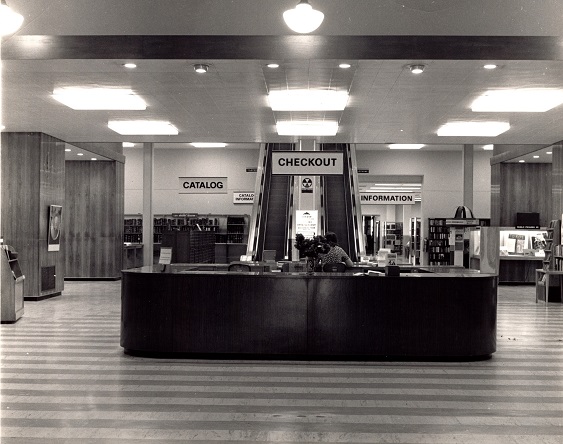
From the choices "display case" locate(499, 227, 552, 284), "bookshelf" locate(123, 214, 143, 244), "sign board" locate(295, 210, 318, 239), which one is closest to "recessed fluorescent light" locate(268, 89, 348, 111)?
"sign board" locate(295, 210, 318, 239)

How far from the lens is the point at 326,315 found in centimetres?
702

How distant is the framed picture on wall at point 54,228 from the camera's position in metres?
13.1

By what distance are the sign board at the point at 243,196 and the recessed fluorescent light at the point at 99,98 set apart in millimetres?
14383

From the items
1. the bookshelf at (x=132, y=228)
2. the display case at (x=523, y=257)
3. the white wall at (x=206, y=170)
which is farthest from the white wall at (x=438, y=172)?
the bookshelf at (x=132, y=228)

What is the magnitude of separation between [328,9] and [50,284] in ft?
30.0

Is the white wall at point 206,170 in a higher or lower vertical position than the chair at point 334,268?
higher

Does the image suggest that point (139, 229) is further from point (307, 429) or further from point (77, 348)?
point (307, 429)

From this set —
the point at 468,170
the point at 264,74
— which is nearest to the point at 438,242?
the point at 468,170

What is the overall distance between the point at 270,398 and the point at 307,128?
761cm

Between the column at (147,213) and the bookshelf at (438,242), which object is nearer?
the column at (147,213)

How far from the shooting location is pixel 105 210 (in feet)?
58.3

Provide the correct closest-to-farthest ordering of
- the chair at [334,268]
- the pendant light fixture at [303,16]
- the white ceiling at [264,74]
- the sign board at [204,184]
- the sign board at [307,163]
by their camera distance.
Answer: the pendant light fixture at [303,16], the white ceiling at [264,74], the chair at [334,268], the sign board at [307,163], the sign board at [204,184]

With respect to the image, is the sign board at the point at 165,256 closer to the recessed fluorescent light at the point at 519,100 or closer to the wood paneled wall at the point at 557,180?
the recessed fluorescent light at the point at 519,100

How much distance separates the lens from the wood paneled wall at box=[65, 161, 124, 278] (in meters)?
17.8
